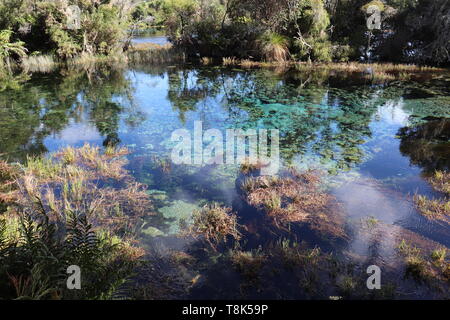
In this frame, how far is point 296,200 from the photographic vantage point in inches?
281

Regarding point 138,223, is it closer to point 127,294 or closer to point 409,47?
point 127,294

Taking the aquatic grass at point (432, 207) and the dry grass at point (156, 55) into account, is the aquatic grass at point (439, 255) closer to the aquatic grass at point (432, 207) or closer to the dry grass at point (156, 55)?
the aquatic grass at point (432, 207)

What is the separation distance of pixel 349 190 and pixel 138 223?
16.2 feet

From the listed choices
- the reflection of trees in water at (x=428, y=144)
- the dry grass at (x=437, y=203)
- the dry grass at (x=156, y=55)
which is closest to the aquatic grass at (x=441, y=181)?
the dry grass at (x=437, y=203)

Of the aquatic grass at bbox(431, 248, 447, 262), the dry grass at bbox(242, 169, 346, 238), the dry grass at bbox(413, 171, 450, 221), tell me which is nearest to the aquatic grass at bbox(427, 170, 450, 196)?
the dry grass at bbox(413, 171, 450, 221)

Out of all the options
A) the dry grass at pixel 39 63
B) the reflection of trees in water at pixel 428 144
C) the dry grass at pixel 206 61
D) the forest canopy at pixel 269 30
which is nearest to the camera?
the reflection of trees in water at pixel 428 144

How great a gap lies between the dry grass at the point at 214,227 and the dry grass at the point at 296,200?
896 millimetres

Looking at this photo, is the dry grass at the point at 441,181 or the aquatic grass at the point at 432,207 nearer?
the aquatic grass at the point at 432,207

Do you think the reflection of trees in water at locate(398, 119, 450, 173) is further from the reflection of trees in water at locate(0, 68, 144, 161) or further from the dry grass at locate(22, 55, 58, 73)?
the dry grass at locate(22, 55, 58, 73)

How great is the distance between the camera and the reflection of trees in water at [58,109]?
35.4 ft

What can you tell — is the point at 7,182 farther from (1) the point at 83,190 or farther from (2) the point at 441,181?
(2) the point at 441,181

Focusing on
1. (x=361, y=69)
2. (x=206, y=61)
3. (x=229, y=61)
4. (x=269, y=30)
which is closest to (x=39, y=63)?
(x=206, y=61)

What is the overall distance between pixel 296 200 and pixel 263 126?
17.6 feet

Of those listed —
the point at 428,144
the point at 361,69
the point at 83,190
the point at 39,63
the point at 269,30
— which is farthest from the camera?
the point at 269,30
